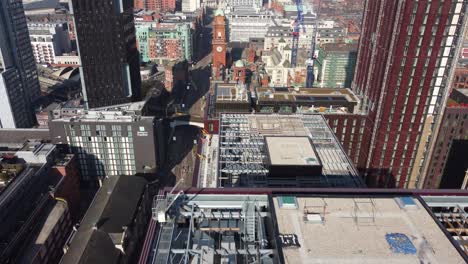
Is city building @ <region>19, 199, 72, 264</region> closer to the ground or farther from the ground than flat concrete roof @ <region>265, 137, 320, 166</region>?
closer to the ground

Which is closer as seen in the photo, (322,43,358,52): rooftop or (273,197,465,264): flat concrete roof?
(273,197,465,264): flat concrete roof

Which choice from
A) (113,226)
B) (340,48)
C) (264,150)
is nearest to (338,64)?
(340,48)

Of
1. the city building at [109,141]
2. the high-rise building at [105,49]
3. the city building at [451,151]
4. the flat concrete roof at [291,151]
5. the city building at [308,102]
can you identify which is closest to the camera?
the flat concrete roof at [291,151]

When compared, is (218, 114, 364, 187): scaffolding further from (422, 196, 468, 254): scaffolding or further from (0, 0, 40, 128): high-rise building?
(0, 0, 40, 128): high-rise building

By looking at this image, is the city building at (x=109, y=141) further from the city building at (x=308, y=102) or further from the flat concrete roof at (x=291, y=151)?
the flat concrete roof at (x=291, y=151)

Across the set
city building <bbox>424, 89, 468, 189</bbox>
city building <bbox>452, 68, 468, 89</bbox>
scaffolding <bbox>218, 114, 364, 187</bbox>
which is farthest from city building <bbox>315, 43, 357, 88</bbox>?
scaffolding <bbox>218, 114, 364, 187</bbox>

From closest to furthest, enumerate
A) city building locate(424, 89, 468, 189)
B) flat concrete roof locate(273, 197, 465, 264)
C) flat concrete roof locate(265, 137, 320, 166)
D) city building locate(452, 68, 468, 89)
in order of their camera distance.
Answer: flat concrete roof locate(273, 197, 465, 264)
flat concrete roof locate(265, 137, 320, 166)
city building locate(424, 89, 468, 189)
city building locate(452, 68, 468, 89)

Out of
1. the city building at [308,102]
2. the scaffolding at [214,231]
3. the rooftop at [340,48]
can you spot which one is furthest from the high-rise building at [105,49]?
the rooftop at [340,48]
